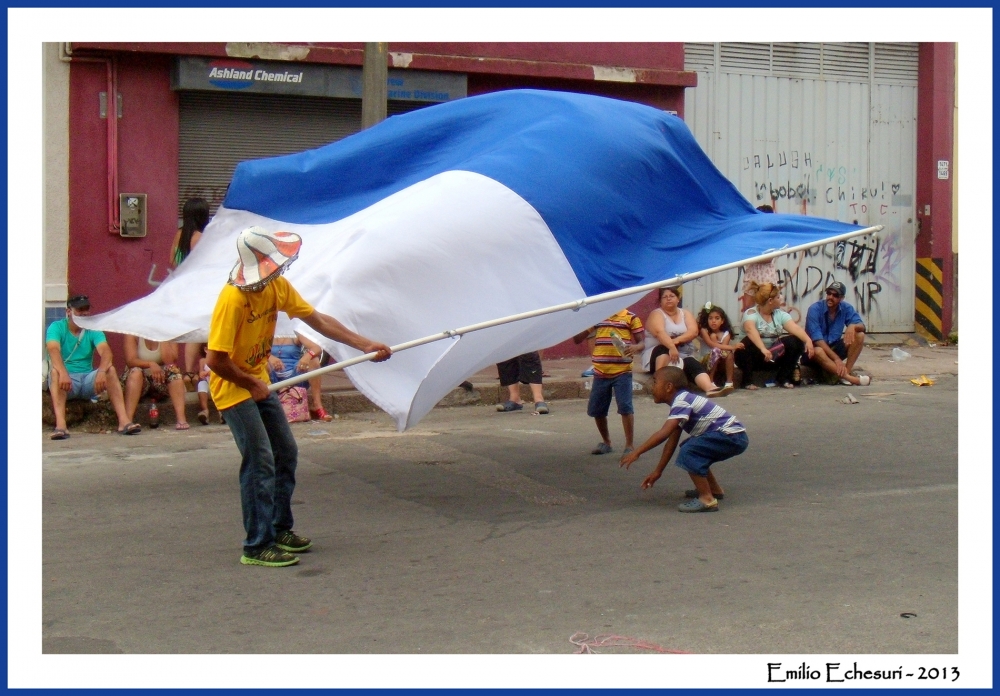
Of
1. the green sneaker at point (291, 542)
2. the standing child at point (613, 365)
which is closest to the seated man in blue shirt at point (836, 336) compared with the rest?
the standing child at point (613, 365)

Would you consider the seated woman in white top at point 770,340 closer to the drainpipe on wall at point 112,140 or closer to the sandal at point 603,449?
the sandal at point 603,449

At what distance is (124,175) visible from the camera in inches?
484

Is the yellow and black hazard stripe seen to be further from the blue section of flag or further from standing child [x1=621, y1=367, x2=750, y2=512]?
standing child [x1=621, y1=367, x2=750, y2=512]

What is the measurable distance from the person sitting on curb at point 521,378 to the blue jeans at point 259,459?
17.0 ft

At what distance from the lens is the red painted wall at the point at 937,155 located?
16.9 meters

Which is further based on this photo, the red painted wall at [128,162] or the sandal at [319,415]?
the red painted wall at [128,162]

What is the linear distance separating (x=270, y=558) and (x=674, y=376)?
110 inches

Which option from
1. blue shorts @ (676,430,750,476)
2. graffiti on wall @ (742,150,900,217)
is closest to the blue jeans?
blue shorts @ (676,430,750,476)

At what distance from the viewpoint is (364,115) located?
1115cm

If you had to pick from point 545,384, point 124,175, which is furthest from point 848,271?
point 124,175

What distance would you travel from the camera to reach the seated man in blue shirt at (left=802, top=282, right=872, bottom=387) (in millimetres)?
13117

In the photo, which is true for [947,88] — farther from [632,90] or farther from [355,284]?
[355,284]

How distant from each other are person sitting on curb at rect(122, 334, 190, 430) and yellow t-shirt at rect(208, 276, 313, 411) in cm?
460

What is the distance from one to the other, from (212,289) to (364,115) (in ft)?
13.4
